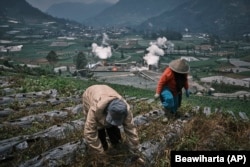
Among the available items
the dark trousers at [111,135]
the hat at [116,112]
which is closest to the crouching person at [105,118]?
the hat at [116,112]

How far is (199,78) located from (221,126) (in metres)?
57.1

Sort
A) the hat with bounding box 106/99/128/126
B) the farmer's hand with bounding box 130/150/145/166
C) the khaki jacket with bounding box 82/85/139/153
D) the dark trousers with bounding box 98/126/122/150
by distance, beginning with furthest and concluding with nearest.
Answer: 1. the dark trousers with bounding box 98/126/122/150
2. the farmer's hand with bounding box 130/150/145/166
3. the khaki jacket with bounding box 82/85/139/153
4. the hat with bounding box 106/99/128/126

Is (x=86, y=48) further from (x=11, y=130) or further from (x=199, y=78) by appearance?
(x=11, y=130)

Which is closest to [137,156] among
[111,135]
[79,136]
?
[111,135]

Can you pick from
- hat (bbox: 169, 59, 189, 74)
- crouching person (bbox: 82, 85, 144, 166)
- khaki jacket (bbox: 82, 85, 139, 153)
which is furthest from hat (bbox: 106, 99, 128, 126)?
hat (bbox: 169, 59, 189, 74)

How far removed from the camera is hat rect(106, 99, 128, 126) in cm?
519

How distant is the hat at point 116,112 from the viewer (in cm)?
519

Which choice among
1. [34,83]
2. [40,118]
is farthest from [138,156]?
[34,83]

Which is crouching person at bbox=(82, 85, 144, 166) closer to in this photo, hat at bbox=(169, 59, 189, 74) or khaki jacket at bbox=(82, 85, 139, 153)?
khaki jacket at bbox=(82, 85, 139, 153)

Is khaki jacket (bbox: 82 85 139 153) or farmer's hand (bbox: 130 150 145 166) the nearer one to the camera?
khaki jacket (bbox: 82 85 139 153)

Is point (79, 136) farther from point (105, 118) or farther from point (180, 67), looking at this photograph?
point (180, 67)

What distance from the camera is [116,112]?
5191 mm

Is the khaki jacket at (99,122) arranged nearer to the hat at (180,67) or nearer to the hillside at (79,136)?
→ the hillside at (79,136)

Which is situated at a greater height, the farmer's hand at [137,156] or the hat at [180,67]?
the hat at [180,67]
